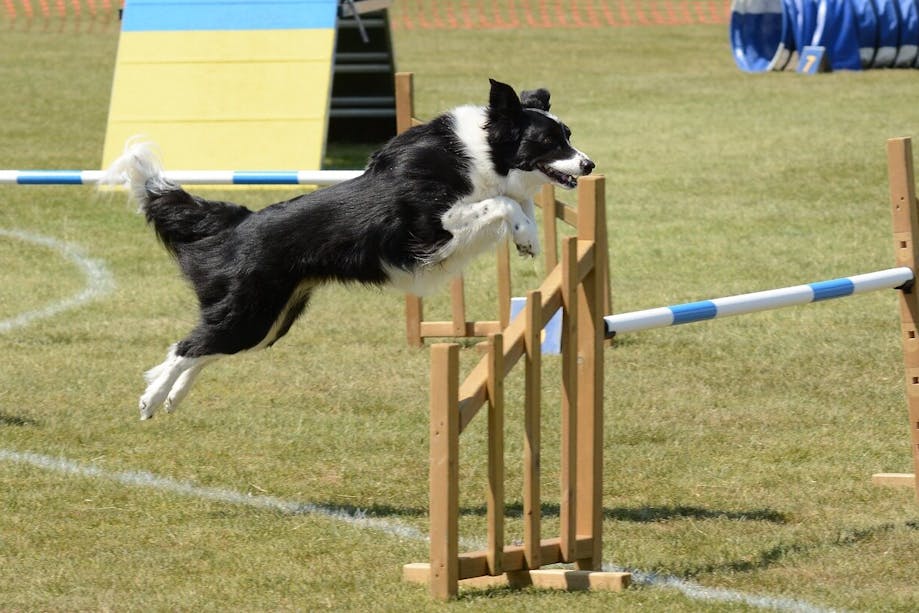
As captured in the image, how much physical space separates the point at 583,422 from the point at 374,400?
108 inches

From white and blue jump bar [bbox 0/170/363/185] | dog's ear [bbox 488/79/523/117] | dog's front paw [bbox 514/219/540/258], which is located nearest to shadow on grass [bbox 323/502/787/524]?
dog's front paw [bbox 514/219/540/258]

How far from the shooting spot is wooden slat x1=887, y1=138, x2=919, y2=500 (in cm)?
555

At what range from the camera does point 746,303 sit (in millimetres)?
5078

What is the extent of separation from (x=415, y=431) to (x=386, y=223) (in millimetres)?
1497

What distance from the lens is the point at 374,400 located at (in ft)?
24.2

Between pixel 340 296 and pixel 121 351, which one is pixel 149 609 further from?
pixel 340 296

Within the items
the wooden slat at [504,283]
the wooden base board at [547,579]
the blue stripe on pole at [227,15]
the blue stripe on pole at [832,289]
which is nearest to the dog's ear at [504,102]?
the blue stripe on pole at [832,289]

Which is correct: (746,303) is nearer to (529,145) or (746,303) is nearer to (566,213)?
Answer: (529,145)

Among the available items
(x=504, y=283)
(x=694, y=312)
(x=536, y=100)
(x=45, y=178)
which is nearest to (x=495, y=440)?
(x=694, y=312)

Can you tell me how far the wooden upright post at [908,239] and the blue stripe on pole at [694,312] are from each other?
3.45 ft

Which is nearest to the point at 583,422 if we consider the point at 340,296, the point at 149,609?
the point at 149,609

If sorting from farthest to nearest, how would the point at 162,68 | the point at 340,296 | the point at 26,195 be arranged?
the point at 162,68 < the point at 26,195 < the point at 340,296

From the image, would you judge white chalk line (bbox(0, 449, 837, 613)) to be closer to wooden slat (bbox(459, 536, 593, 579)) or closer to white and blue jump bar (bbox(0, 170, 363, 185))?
wooden slat (bbox(459, 536, 593, 579))

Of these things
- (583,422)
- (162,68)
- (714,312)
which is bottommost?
(583,422)
